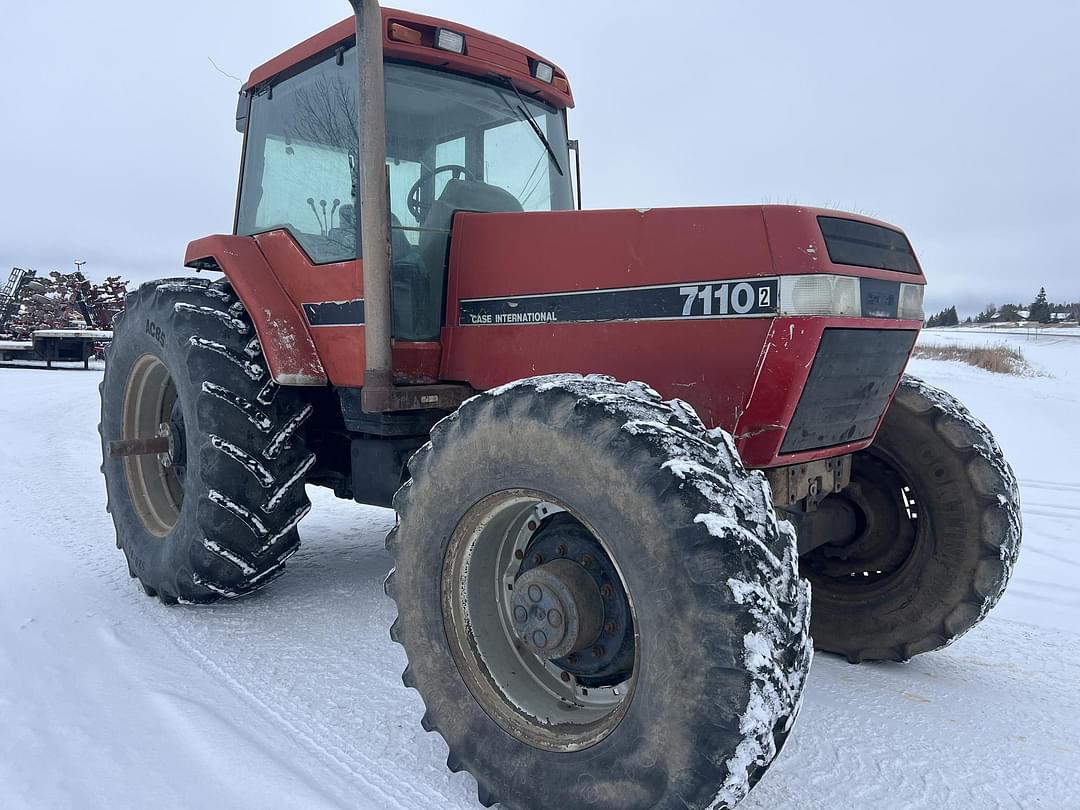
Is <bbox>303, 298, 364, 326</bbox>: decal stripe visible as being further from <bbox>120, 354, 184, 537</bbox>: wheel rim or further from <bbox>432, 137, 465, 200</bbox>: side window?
<bbox>120, 354, 184, 537</bbox>: wheel rim

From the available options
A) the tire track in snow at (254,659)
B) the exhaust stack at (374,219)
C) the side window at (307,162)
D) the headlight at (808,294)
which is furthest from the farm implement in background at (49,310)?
the headlight at (808,294)

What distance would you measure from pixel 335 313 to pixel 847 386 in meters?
1.94

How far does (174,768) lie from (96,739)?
323mm

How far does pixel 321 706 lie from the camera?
2.65 metres

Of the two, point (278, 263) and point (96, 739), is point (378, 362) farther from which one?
point (96, 739)

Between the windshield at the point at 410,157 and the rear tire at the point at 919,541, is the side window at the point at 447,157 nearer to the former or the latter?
the windshield at the point at 410,157

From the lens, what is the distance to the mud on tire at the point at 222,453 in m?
3.29

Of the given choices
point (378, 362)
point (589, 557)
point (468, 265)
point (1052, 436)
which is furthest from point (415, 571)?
point (1052, 436)

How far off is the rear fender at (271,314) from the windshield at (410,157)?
0.71 feet

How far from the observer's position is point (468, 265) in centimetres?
302

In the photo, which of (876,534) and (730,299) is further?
(876,534)

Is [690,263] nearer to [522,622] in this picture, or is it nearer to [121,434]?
[522,622]

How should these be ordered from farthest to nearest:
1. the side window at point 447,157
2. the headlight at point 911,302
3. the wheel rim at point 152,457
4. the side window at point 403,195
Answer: the wheel rim at point 152,457
the side window at point 447,157
the side window at point 403,195
the headlight at point 911,302

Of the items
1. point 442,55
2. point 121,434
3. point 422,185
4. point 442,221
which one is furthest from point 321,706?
point 442,55
